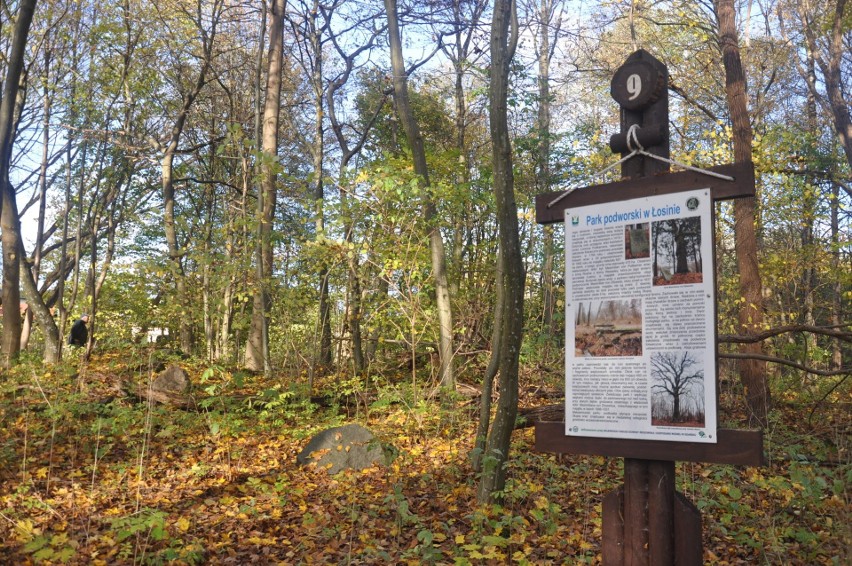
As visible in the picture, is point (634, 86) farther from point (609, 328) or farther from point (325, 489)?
point (325, 489)

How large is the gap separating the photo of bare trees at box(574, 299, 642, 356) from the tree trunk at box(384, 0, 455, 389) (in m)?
5.42

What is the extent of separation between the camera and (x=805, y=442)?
25.4 ft

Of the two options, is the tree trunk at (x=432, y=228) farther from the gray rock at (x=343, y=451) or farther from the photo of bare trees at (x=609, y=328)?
→ the photo of bare trees at (x=609, y=328)

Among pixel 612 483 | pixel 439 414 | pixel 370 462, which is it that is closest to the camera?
pixel 612 483

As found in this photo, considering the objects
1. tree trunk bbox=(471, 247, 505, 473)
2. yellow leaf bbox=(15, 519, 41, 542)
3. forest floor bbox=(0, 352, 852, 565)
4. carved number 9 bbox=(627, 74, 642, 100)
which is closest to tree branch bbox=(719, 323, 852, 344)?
forest floor bbox=(0, 352, 852, 565)

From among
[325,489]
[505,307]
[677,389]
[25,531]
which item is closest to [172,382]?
[325,489]

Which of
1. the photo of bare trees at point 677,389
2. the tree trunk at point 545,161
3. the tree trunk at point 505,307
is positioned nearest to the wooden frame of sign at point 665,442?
the photo of bare trees at point 677,389

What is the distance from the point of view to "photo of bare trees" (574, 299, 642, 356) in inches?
130

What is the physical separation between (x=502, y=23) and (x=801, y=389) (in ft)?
29.6

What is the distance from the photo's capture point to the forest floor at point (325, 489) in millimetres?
4840

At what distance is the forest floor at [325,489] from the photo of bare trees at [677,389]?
137 cm

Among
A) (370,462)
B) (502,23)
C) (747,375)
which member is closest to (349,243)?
(370,462)

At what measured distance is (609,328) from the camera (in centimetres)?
339

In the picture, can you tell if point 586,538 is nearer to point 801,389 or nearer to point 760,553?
point 760,553
